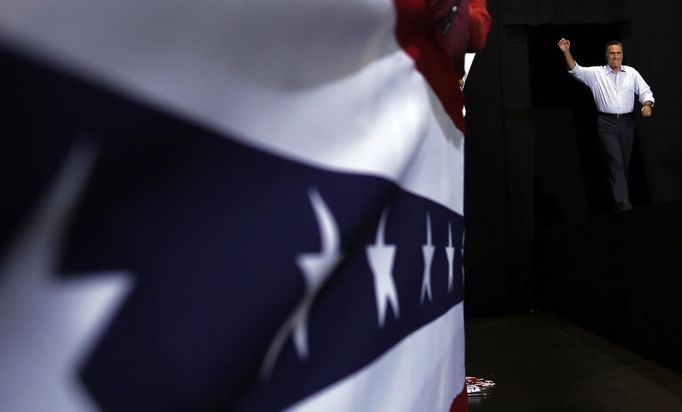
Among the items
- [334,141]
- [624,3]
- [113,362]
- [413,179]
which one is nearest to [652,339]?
[413,179]

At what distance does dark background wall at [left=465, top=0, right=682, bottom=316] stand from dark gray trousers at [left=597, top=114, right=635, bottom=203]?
0.50m

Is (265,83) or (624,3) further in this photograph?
(624,3)

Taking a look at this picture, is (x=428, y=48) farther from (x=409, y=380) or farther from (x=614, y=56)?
(x=614, y=56)

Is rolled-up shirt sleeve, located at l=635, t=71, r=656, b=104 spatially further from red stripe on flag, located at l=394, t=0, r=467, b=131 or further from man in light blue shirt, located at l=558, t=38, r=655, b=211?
red stripe on flag, located at l=394, t=0, r=467, b=131

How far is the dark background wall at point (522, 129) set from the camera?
3.87 metres

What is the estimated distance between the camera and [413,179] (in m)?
0.56

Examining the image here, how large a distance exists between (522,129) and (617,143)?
0.74 meters

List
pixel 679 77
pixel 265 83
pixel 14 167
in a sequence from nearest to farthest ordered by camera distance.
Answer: pixel 14 167
pixel 265 83
pixel 679 77

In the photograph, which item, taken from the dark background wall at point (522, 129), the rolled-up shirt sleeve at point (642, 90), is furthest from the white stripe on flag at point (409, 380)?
the dark background wall at point (522, 129)

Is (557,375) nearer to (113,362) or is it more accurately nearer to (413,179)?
(413,179)

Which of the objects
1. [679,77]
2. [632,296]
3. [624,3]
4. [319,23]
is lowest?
[632,296]

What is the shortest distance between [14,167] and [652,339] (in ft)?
7.67

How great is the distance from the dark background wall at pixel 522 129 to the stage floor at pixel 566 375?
96 cm

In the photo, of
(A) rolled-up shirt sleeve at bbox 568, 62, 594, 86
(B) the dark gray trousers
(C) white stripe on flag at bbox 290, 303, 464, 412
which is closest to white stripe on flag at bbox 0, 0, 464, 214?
(C) white stripe on flag at bbox 290, 303, 464, 412
